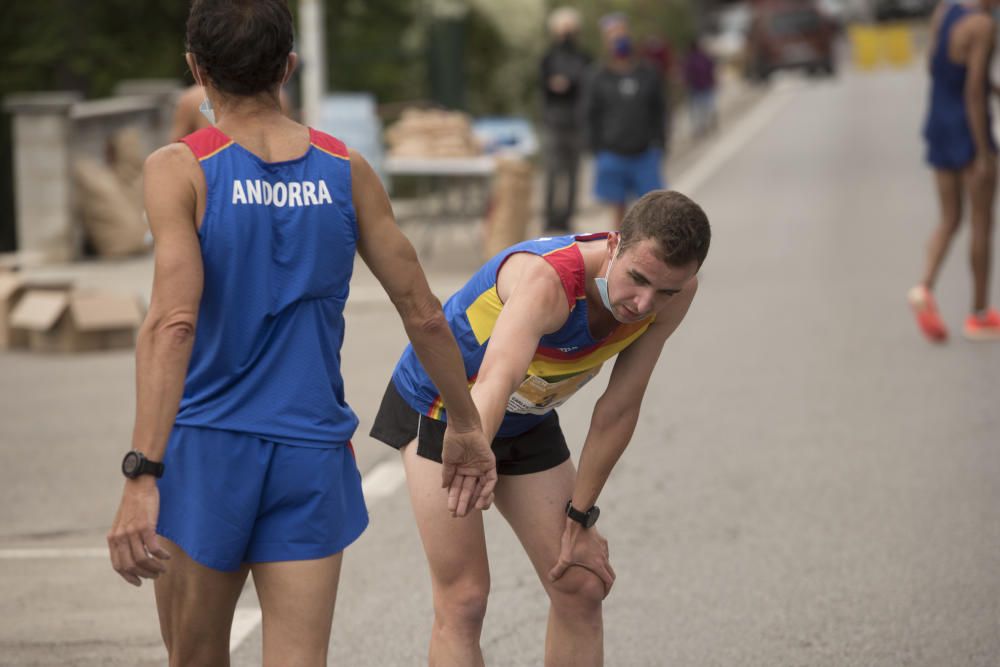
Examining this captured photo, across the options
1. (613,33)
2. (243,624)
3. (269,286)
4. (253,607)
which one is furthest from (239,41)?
(613,33)

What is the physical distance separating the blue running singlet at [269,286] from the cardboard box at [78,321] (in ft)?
26.5

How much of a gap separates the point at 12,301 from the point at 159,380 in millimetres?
8956

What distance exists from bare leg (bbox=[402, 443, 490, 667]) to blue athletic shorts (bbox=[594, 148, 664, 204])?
1038 cm

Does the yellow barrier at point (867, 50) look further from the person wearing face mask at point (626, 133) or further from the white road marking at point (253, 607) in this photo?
the white road marking at point (253, 607)

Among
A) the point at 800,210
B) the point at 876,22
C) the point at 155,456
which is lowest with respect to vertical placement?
the point at 876,22

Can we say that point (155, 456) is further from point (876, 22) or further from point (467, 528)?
point (876, 22)

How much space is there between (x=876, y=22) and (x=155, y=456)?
74.6 metres

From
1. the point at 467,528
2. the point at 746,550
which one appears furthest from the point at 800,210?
the point at 467,528

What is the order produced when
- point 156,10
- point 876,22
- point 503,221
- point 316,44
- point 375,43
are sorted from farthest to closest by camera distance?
point 876,22, point 375,43, point 156,10, point 316,44, point 503,221

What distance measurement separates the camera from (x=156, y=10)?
2222 cm

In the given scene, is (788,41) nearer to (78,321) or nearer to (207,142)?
(78,321)

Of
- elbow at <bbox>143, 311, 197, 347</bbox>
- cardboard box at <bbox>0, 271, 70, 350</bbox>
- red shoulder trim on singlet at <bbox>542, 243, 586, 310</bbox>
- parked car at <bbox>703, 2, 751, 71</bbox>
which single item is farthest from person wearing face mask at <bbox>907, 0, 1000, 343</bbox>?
parked car at <bbox>703, 2, 751, 71</bbox>

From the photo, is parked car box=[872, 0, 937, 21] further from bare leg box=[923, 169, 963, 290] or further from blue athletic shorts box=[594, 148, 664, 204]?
bare leg box=[923, 169, 963, 290]

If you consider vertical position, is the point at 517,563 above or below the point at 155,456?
below
